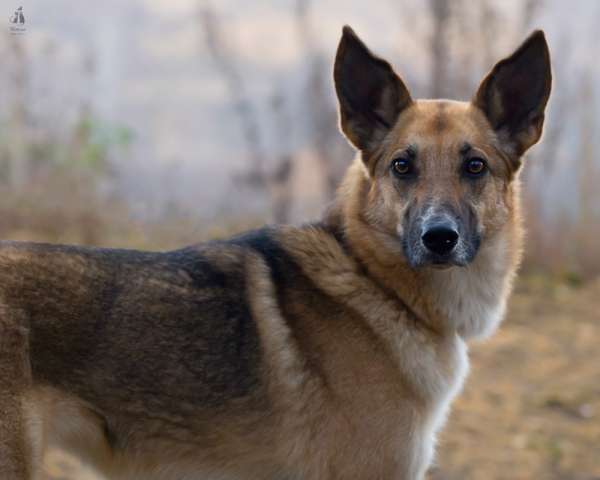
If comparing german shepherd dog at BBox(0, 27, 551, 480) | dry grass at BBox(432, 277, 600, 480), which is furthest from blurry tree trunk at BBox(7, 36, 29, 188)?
german shepherd dog at BBox(0, 27, 551, 480)

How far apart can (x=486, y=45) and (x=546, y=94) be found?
545 cm

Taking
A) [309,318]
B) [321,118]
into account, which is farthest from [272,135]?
[309,318]

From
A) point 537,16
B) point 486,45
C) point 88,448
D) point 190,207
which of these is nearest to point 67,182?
point 190,207

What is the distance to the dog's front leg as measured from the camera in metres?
3.05

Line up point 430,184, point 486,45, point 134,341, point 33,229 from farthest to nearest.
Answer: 1. point 486,45
2. point 33,229
3. point 430,184
4. point 134,341

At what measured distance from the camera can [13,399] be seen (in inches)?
121

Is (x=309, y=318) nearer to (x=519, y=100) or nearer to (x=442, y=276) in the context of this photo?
(x=442, y=276)

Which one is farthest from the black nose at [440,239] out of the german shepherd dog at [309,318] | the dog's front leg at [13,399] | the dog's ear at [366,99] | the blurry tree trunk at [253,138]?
the blurry tree trunk at [253,138]

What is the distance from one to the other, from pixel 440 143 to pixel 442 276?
507mm

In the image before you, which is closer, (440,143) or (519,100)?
(440,143)

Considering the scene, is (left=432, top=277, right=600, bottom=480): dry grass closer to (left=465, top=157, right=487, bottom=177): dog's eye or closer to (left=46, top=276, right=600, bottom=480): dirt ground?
(left=46, top=276, right=600, bottom=480): dirt ground

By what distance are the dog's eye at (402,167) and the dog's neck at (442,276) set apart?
21 cm

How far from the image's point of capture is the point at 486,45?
9016mm

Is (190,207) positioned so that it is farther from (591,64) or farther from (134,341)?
(134,341)
